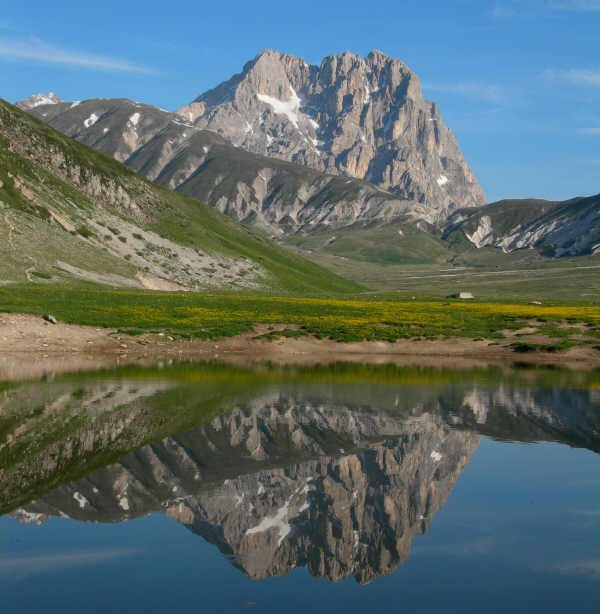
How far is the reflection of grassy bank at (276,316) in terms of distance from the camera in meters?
60.2

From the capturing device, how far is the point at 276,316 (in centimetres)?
6662

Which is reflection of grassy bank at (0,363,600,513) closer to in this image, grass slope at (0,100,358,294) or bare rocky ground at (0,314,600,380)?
bare rocky ground at (0,314,600,380)

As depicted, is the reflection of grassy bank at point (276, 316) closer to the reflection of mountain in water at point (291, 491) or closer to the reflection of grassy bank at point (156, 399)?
the reflection of grassy bank at point (156, 399)

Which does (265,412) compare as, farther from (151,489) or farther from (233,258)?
(233,258)

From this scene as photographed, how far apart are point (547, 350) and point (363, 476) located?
148ft

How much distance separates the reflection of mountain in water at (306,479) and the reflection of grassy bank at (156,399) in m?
0.44

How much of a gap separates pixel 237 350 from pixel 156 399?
2690cm

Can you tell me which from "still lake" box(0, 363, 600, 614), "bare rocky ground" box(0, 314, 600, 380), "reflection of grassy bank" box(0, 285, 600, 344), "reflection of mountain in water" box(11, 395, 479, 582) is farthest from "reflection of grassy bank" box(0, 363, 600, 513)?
"reflection of grassy bank" box(0, 285, 600, 344)

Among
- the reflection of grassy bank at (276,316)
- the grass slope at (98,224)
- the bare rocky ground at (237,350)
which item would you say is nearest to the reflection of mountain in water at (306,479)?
the bare rocky ground at (237,350)

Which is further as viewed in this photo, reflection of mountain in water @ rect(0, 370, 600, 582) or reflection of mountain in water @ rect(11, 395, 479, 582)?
reflection of mountain in water @ rect(0, 370, 600, 582)

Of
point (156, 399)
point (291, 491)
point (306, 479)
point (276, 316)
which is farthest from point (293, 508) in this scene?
point (276, 316)

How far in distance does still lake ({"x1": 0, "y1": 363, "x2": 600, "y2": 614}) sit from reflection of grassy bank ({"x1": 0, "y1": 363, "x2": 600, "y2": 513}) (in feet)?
0.45

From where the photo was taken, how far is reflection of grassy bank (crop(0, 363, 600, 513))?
727 inches

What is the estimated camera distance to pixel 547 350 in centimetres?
5881
